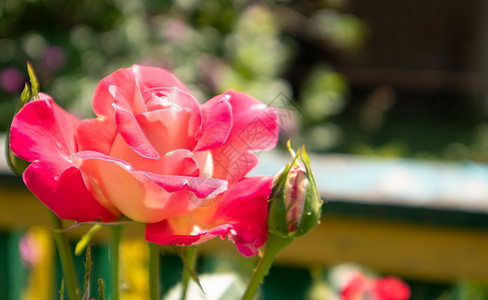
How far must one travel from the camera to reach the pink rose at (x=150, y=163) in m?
0.28

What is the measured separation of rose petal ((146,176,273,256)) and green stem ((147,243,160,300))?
0.02 metres

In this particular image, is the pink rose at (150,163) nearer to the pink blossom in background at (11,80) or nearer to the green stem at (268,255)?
the green stem at (268,255)

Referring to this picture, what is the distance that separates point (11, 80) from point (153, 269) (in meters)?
2.15

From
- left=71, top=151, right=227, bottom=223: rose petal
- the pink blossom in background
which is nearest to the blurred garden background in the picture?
the pink blossom in background

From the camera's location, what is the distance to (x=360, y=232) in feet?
2.48

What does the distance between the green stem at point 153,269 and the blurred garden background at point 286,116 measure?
5.0 inches

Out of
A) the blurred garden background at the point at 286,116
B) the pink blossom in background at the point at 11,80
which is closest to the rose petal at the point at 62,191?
the blurred garden background at the point at 286,116

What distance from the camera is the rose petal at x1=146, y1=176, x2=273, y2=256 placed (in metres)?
0.29

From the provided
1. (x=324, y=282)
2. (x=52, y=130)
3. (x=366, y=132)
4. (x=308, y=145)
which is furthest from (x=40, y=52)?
(x=366, y=132)

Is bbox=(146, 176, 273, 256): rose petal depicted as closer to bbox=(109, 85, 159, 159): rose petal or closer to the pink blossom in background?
bbox=(109, 85, 159, 159): rose petal

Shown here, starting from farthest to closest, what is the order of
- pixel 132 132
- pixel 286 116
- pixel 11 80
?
1. pixel 11 80
2. pixel 286 116
3. pixel 132 132

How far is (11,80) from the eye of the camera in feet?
7.34

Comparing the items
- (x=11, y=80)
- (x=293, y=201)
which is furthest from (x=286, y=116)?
(x=11, y=80)

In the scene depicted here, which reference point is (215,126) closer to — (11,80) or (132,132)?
(132,132)
